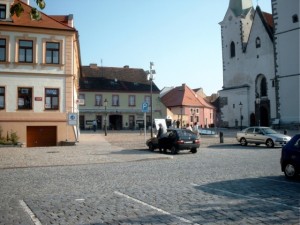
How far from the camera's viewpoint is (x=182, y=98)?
8400 cm

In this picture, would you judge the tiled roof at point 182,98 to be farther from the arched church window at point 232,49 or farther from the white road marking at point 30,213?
the white road marking at point 30,213

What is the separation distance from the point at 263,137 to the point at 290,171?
52.5 ft

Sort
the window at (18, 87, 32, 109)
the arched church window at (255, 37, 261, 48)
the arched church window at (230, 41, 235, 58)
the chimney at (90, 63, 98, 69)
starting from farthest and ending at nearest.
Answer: the chimney at (90, 63, 98, 69)
the arched church window at (230, 41, 235, 58)
the arched church window at (255, 37, 261, 48)
the window at (18, 87, 32, 109)

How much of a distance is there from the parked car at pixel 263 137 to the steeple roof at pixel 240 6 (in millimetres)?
39539

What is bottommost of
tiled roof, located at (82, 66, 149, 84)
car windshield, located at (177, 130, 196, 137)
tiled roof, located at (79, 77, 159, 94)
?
car windshield, located at (177, 130, 196, 137)

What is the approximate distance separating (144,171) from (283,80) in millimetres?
43817

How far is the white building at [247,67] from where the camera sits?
2232 inches

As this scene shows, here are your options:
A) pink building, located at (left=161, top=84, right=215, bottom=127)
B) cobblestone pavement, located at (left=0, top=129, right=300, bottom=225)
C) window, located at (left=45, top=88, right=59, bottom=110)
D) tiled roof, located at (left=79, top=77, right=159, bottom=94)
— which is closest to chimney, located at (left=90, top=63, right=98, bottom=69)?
tiled roof, located at (left=79, top=77, right=159, bottom=94)

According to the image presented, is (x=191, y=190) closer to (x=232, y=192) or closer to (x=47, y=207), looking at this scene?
(x=232, y=192)

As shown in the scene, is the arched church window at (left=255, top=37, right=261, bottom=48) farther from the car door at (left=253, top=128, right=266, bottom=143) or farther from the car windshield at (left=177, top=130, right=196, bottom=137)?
the car windshield at (left=177, top=130, right=196, bottom=137)

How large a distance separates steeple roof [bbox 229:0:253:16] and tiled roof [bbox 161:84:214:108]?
2591cm

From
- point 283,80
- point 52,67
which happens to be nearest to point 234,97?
point 283,80

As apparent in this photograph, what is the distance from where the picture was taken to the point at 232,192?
942 centimetres

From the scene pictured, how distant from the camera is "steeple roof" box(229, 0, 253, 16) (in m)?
63.1
